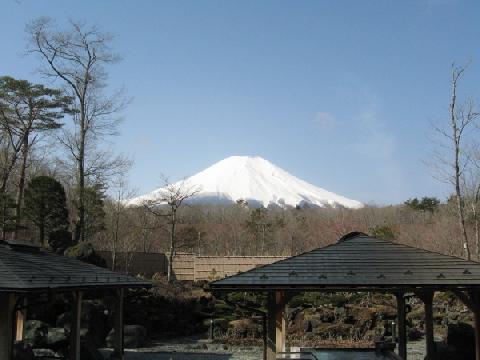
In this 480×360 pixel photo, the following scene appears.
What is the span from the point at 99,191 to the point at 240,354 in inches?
491

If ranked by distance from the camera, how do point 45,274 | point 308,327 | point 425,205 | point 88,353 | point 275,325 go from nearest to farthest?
point 275,325 → point 45,274 → point 88,353 → point 308,327 → point 425,205

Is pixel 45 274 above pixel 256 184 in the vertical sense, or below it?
below

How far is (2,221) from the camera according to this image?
59.5 feet

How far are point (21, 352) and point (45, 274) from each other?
2.06 m

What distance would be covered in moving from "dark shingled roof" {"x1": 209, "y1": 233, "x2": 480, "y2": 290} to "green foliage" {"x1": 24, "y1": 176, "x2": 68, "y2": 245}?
13.2 meters

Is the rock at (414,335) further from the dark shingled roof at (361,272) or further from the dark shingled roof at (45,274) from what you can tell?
the dark shingled roof at (45,274)

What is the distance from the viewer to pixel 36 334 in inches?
523

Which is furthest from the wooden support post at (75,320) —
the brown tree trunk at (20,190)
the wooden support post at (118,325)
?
the brown tree trunk at (20,190)

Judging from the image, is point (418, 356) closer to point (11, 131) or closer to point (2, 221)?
point (2, 221)

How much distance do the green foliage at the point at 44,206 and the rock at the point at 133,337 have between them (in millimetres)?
5613

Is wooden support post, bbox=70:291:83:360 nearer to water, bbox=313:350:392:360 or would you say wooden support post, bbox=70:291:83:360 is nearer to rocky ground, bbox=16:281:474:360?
rocky ground, bbox=16:281:474:360

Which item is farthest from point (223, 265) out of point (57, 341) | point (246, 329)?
point (57, 341)

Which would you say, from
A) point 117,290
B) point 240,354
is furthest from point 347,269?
point 240,354

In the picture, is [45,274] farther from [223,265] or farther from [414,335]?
[223,265]
